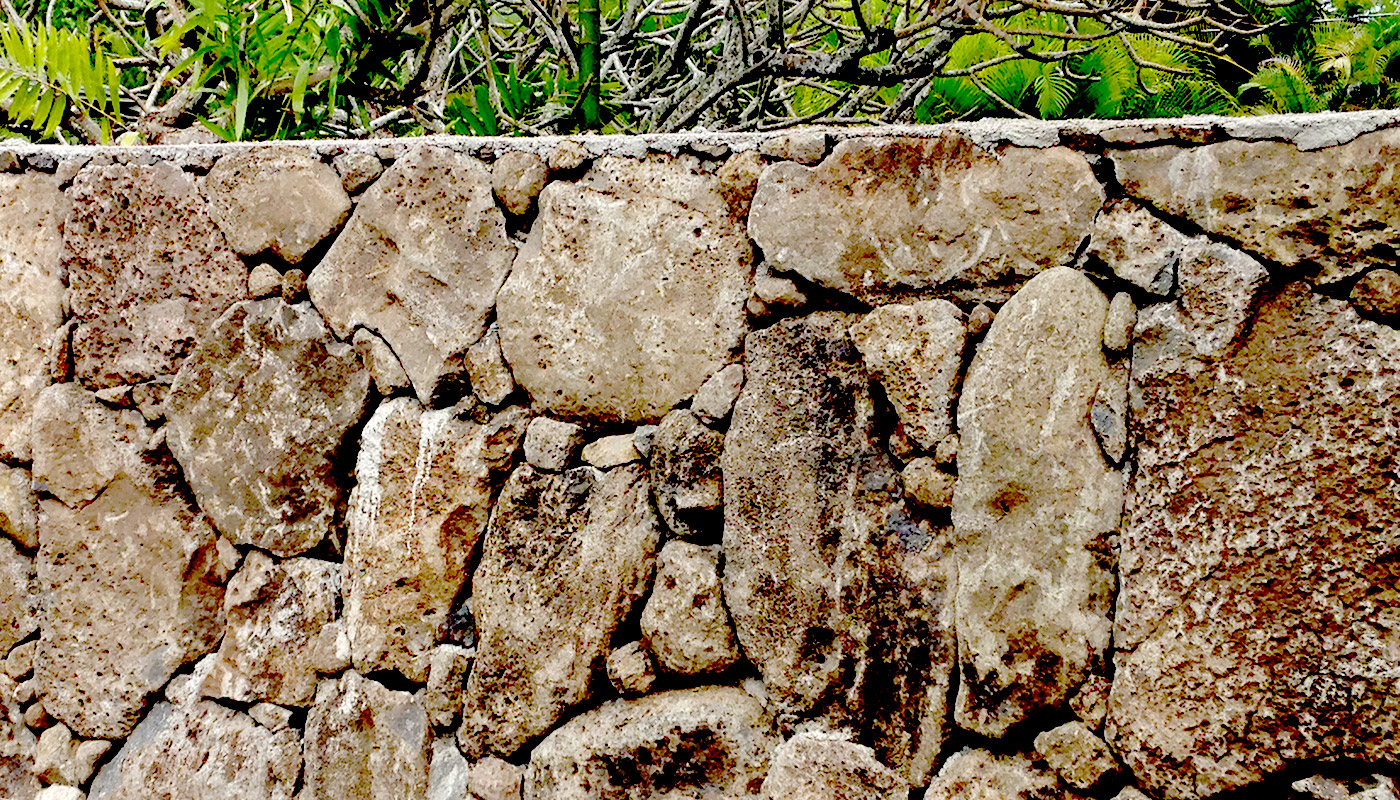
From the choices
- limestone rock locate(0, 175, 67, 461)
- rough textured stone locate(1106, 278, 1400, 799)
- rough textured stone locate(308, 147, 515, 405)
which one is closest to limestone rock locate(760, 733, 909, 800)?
rough textured stone locate(1106, 278, 1400, 799)

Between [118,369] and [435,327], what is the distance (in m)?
0.72

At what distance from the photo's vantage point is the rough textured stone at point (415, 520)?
5.67ft

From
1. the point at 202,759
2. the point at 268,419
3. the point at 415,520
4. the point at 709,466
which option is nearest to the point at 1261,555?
the point at 709,466

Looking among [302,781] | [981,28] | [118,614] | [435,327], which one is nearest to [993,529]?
[435,327]

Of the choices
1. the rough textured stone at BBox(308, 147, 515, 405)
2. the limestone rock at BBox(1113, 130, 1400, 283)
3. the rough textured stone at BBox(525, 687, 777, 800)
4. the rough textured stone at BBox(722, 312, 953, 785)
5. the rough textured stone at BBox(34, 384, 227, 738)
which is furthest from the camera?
the rough textured stone at BBox(34, 384, 227, 738)

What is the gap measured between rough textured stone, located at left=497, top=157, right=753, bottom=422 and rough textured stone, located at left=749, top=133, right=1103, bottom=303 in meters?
0.11

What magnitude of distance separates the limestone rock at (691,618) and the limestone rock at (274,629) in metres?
0.68

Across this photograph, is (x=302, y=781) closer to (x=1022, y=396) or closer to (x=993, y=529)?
(x=993, y=529)

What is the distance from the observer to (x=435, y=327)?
1747 millimetres

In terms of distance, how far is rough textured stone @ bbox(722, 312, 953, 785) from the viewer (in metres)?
1.42

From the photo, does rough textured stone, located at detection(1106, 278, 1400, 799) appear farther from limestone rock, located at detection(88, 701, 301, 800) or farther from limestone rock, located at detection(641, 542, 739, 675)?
limestone rock, located at detection(88, 701, 301, 800)

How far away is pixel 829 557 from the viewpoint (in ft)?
4.84

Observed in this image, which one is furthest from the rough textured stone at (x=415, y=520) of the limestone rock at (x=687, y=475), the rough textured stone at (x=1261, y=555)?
the rough textured stone at (x=1261, y=555)

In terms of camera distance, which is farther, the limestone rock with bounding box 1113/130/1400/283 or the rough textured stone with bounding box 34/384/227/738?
the rough textured stone with bounding box 34/384/227/738
